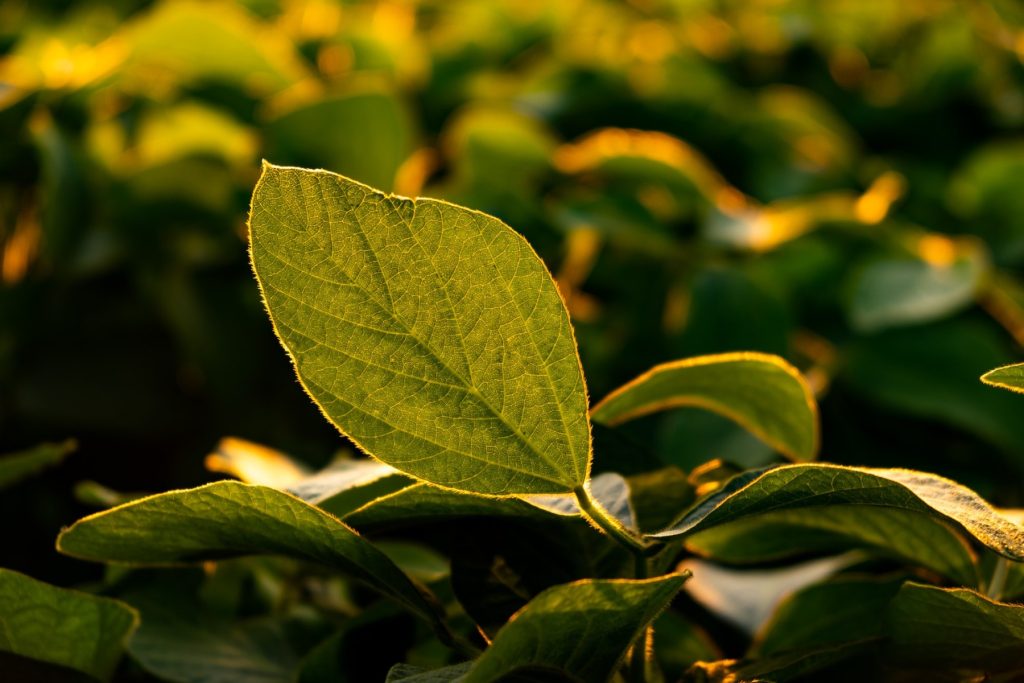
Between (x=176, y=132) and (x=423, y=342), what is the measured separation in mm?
970

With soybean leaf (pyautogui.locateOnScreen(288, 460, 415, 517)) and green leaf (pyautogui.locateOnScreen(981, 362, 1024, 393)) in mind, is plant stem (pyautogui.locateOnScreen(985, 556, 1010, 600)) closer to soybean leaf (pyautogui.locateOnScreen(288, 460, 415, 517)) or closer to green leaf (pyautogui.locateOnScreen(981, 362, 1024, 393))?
green leaf (pyautogui.locateOnScreen(981, 362, 1024, 393))

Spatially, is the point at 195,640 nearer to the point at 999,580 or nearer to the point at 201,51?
the point at 999,580

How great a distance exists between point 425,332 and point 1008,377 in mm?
245

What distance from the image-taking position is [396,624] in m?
0.63

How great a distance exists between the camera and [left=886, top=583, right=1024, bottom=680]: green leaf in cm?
48

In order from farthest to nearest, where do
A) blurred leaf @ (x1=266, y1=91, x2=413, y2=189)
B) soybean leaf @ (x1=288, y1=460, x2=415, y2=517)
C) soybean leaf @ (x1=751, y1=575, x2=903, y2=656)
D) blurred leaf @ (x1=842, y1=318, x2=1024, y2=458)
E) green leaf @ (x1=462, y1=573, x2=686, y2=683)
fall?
blurred leaf @ (x1=266, y1=91, x2=413, y2=189)
blurred leaf @ (x1=842, y1=318, x2=1024, y2=458)
soybean leaf @ (x1=751, y1=575, x2=903, y2=656)
soybean leaf @ (x1=288, y1=460, x2=415, y2=517)
green leaf @ (x1=462, y1=573, x2=686, y2=683)

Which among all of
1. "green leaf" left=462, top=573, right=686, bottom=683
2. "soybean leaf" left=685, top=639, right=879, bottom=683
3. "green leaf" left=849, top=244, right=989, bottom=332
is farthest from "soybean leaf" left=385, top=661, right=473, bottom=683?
"green leaf" left=849, top=244, right=989, bottom=332

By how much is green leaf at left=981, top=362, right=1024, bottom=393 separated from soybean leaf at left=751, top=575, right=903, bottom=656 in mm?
211

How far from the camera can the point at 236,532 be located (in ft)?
1.69

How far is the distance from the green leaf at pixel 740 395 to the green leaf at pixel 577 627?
0.51 ft

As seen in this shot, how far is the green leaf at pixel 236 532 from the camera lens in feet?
1.58

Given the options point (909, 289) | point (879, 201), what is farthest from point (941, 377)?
point (879, 201)

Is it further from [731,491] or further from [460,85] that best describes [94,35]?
[731,491]

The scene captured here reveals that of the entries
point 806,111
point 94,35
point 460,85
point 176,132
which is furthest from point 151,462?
point 806,111
